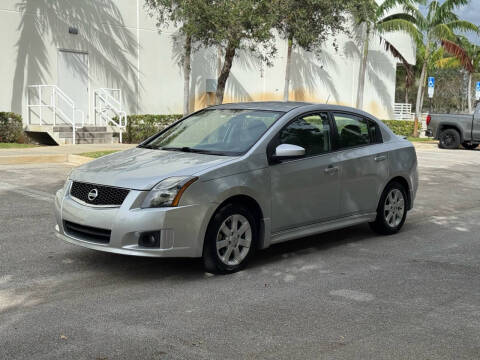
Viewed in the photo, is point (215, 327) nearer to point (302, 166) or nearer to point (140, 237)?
point (140, 237)

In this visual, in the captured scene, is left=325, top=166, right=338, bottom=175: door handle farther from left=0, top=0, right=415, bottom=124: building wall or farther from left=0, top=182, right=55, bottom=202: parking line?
left=0, top=0, right=415, bottom=124: building wall

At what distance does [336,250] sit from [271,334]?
3054 millimetres

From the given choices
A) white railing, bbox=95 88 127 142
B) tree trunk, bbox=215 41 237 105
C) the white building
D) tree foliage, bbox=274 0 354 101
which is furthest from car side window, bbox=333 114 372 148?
the white building

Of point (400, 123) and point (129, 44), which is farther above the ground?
point (129, 44)

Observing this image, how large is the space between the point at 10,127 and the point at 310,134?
15.8 m

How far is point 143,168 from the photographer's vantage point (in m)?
6.59

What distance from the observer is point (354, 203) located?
26.5 feet

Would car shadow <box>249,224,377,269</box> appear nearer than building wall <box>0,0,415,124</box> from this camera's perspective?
Yes

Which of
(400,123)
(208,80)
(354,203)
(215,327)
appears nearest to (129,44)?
(208,80)

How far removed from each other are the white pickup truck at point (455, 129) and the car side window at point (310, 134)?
19.4 m

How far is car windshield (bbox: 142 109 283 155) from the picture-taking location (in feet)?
23.4

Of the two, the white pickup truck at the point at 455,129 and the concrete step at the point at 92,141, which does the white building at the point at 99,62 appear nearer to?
the concrete step at the point at 92,141

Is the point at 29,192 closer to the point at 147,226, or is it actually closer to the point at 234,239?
the point at 234,239

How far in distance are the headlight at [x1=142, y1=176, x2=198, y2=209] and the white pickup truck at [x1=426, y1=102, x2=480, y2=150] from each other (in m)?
21.5
